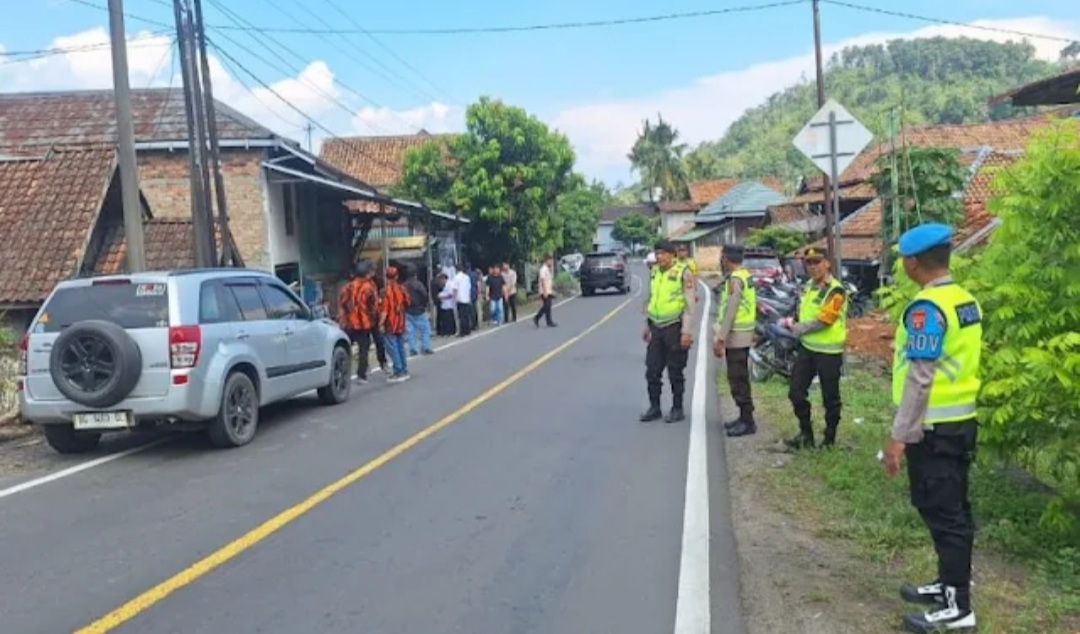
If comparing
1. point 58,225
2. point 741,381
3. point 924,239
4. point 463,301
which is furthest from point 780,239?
point 924,239

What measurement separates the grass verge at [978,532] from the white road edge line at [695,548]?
0.58 metres

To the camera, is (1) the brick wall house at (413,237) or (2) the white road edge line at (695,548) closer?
(2) the white road edge line at (695,548)

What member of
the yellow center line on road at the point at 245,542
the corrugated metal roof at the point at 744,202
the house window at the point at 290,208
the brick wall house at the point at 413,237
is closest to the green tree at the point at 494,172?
the brick wall house at the point at 413,237

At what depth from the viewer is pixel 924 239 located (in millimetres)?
A: 4598

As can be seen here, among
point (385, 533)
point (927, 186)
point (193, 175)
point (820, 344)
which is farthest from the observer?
point (927, 186)

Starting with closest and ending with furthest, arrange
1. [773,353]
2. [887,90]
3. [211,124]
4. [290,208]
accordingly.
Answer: [773,353] < [211,124] < [290,208] < [887,90]

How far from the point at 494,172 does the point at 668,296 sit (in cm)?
2513

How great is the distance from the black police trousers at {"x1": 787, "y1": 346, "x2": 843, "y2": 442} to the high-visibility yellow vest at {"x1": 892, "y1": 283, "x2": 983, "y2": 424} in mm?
3832

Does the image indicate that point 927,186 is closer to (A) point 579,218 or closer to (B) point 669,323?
(B) point 669,323

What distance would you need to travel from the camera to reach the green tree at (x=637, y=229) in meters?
104

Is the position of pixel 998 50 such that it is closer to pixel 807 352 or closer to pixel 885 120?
pixel 885 120

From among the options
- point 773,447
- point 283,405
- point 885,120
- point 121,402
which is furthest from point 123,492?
point 885,120

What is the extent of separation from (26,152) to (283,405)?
14257 millimetres

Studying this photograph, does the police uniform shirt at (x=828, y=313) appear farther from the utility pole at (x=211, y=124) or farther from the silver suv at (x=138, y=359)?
the utility pole at (x=211, y=124)
